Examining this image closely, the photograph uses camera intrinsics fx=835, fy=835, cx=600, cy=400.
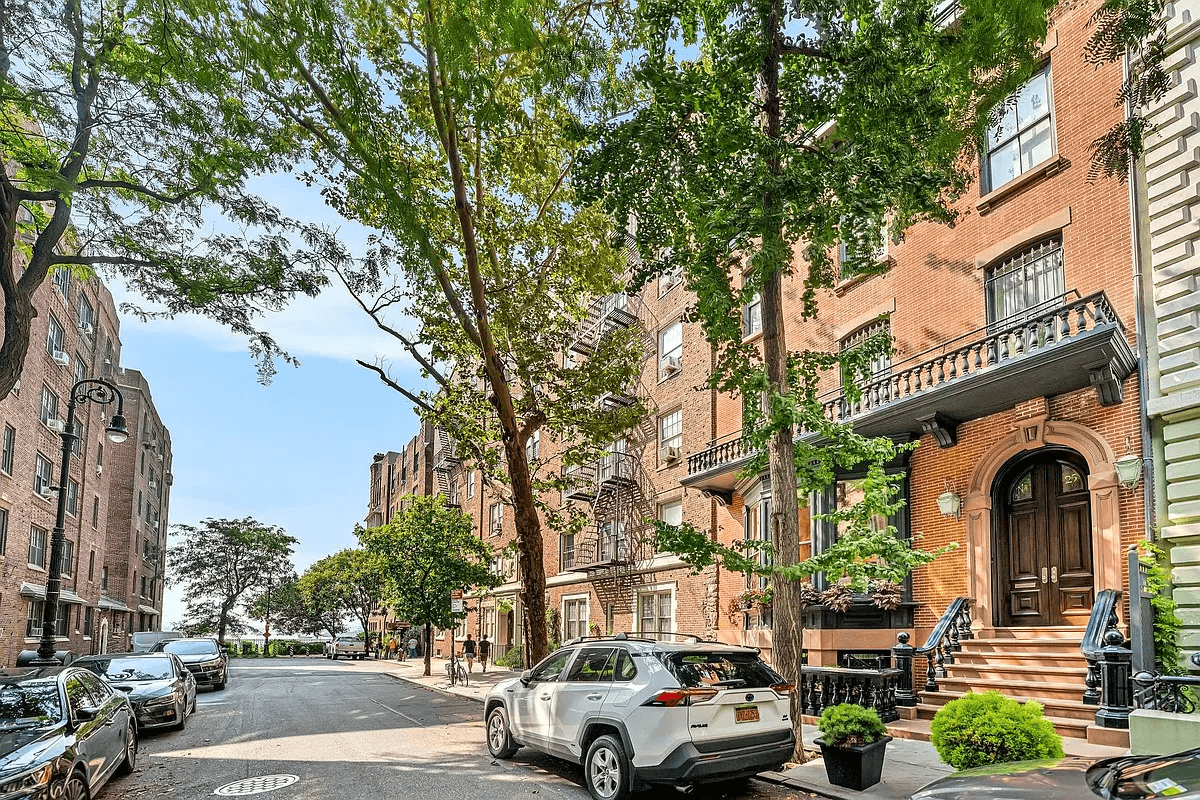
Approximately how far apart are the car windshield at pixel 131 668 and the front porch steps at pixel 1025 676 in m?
13.0

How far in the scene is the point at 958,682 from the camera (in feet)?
43.2

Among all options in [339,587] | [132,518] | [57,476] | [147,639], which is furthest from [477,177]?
[339,587]

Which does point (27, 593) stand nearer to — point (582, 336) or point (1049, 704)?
point (582, 336)

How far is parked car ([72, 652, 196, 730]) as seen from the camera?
13.9m

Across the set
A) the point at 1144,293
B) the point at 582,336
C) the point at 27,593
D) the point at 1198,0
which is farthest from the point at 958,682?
the point at 27,593

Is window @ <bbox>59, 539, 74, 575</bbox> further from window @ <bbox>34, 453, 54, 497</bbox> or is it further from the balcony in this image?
the balcony

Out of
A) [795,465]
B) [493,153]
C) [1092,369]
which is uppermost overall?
[493,153]

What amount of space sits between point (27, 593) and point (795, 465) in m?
26.3

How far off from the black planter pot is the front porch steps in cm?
345

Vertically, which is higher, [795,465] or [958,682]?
[795,465]

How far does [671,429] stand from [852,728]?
60.8 ft

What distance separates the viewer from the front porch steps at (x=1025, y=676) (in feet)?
37.5

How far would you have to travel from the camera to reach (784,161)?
10477 mm

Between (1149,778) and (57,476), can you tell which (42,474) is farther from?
(1149,778)
